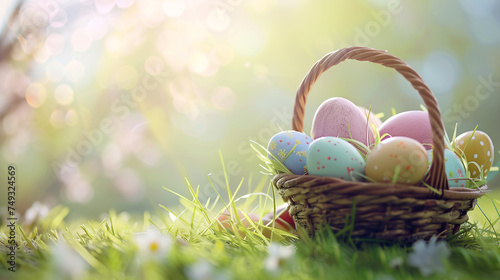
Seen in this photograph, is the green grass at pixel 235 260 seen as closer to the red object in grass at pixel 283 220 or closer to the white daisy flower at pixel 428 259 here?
the white daisy flower at pixel 428 259

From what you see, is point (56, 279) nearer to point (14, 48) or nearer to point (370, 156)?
point (370, 156)

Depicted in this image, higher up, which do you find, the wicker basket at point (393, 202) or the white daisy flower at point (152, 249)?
the white daisy flower at point (152, 249)

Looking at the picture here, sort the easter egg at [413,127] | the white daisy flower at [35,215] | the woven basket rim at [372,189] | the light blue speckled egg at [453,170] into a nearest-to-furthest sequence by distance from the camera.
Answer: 1. the woven basket rim at [372,189]
2. the light blue speckled egg at [453,170]
3. the easter egg at [413,127]
4. the white daisy flower at [35,215]

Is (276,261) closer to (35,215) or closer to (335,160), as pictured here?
(335,160)

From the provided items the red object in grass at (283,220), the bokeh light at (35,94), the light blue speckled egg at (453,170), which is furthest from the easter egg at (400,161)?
the bokeh light at (35,94)

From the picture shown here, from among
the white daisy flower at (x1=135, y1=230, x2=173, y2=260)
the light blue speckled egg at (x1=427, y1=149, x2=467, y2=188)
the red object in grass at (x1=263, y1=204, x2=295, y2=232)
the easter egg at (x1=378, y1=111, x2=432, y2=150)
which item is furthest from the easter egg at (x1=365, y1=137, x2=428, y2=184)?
the white daisy flower at (x1=135, y1=230, x2=173, y2=260)

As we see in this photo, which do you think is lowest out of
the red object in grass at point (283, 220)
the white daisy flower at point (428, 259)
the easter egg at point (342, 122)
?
the red object in grass at point (283, 220)
